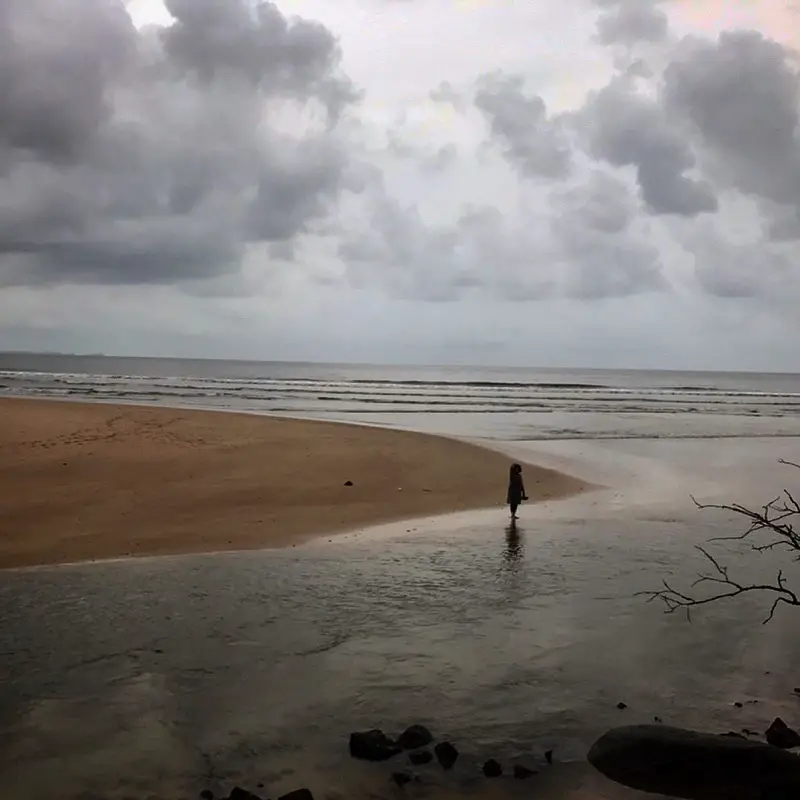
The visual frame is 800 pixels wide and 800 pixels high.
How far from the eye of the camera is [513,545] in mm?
12609

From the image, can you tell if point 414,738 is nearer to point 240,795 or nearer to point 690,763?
point 240,795

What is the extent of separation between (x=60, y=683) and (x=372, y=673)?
2885 millimetres

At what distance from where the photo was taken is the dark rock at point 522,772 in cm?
572

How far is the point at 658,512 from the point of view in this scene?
1579 centimetres

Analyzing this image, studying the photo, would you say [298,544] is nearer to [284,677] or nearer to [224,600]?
[224,600]

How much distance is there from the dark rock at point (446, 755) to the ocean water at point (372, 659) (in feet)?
0.33

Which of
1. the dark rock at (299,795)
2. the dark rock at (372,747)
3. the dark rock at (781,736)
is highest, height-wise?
the dark rock at (781,736)

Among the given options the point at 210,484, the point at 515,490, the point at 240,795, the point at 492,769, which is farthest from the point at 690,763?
the point at 210,484

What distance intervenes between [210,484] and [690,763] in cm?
1288

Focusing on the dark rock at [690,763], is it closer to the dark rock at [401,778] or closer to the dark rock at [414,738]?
the dark rock at [414,738]

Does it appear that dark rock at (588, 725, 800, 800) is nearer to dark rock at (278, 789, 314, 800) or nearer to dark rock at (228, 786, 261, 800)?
dark rock at (278, 789, 314, 800)

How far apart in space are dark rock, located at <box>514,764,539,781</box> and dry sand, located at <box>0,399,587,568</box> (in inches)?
286

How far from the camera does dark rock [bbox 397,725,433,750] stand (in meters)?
6.08

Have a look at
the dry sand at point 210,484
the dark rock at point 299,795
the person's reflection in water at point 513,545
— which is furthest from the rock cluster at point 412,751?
the dry sand at point 210,484
